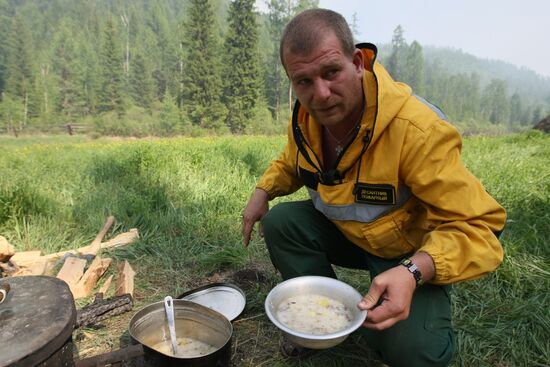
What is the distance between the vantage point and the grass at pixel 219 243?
6.39ft

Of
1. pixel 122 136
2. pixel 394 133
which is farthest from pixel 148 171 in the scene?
pixel 122 136

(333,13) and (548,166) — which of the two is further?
(548,166)

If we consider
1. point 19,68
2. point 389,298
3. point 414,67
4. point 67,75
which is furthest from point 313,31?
point 414,67

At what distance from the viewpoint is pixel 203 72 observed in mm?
30812

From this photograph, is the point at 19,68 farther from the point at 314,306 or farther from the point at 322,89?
the point at 314,306

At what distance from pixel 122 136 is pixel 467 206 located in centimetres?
3525

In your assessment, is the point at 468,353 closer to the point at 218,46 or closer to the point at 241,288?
the point at 241,288

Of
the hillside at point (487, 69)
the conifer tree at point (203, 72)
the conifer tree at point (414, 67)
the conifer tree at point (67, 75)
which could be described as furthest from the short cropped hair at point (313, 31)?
the hillside at point (487, 69)

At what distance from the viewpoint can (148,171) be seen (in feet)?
16.1

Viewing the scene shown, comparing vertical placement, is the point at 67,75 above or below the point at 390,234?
below

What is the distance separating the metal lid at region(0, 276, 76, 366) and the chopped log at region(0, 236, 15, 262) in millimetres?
1270

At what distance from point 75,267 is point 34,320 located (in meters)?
1.43

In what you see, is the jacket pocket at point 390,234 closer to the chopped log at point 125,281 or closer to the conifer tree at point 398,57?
the chopped log at point 125,281

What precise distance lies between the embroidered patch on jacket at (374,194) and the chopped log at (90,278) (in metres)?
1.87
